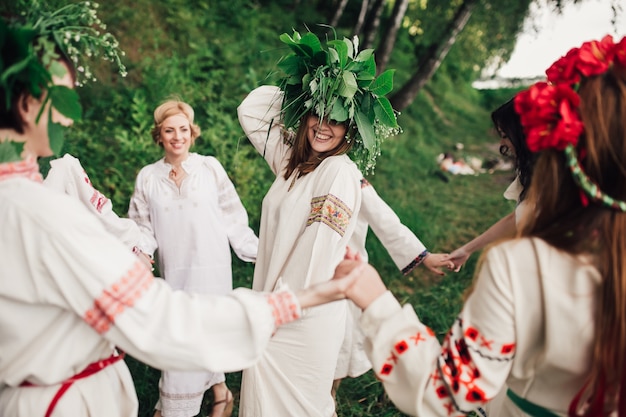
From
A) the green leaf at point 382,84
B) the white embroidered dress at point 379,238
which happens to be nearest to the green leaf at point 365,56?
the green leaf at point 382,84

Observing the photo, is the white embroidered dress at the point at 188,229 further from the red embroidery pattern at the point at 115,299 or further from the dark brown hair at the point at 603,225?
the dark brown hair at the point at 603,225

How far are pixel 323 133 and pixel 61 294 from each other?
5.67 feet

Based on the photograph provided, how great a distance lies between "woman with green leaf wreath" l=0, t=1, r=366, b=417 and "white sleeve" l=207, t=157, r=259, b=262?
6.48 feet

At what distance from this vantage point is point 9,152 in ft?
4.84

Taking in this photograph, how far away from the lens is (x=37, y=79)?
150 centimetres

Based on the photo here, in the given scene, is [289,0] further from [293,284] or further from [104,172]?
[293,284]

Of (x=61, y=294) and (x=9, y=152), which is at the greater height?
(x=9, y=152)

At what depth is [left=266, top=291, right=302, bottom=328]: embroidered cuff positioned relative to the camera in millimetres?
1619

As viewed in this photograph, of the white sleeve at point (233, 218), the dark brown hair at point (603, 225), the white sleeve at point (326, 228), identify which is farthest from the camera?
the white sleeve at point (233, 218)

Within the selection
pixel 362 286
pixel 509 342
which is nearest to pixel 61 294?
pixel 362 286

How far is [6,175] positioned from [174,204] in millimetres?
1954

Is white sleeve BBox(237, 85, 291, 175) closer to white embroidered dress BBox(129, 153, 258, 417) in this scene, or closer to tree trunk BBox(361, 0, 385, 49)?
white embroidered dress BBox(129, 153, 258, 417)

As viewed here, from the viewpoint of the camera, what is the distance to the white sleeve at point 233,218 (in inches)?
143

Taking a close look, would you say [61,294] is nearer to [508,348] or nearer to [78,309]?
[78,309]
